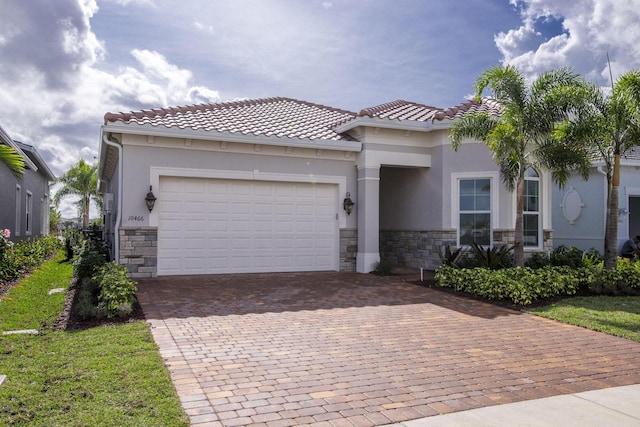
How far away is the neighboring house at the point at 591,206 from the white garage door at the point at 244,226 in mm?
9214

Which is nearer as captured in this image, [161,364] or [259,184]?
[161,364]

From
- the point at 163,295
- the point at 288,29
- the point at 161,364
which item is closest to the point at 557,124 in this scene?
the point at 288,29

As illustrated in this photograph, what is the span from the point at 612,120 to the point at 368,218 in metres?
5.93

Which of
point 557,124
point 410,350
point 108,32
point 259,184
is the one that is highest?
point 108,32

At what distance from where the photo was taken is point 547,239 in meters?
13.5

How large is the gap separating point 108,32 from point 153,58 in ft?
6.38

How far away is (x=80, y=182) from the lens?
29656mm

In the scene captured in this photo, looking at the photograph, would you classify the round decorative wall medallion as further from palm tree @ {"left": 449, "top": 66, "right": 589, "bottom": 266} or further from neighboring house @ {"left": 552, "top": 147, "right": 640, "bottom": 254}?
palm tree @ {"left": 449, "top": 66, "right": 589, "bottom": 266}

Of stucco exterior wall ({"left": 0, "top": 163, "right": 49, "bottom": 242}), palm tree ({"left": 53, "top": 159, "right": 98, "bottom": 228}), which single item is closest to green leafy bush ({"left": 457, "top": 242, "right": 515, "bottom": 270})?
stucco exterior wall ({"left": 0, "top": 163, "right": 49, "bottom": 242})

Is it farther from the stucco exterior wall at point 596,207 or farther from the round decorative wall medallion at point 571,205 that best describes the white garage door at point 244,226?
the round decorative wall medallion at point 571,205

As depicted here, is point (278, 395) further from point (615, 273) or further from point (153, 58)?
point (153, 58)

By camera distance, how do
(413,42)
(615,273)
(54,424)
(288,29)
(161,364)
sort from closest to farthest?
(54,424)
(161,364)
(615,273)
(288,29)
(413,42)

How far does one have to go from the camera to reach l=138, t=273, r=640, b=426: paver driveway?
4.27 m

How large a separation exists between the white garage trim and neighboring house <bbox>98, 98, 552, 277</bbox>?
0.03 m
